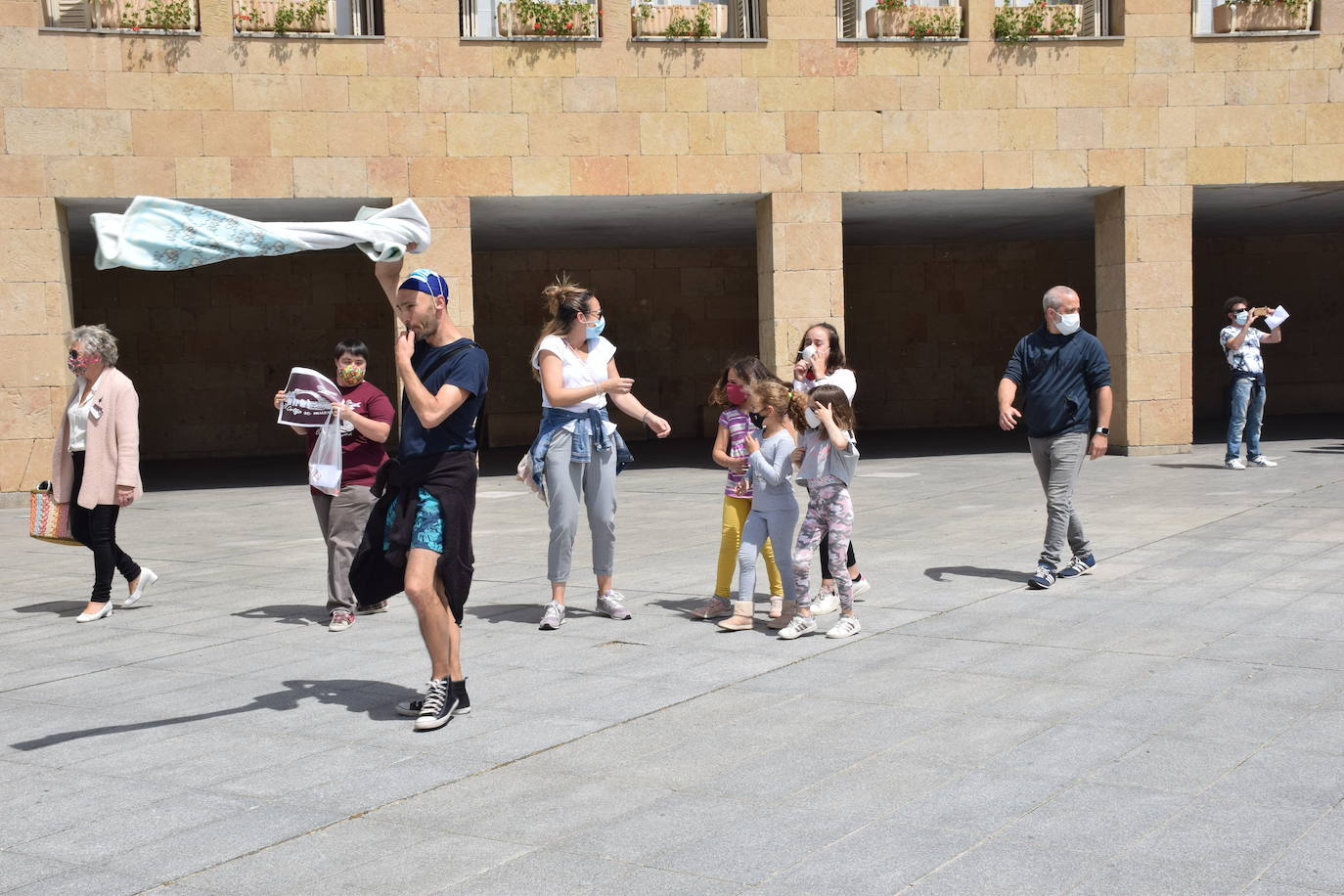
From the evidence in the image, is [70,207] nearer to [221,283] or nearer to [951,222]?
[221,283]

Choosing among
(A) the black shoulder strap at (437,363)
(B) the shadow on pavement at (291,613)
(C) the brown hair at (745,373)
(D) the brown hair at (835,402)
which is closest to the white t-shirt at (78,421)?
(B) the shadow on pavement at (291,613)

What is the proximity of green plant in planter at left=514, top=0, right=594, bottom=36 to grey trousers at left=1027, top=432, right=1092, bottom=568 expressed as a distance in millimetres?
10069

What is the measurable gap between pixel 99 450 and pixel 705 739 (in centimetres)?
486

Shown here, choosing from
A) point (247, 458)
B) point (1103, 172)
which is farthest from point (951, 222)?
point (247, 458)

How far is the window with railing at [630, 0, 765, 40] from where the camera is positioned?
16.7 meters

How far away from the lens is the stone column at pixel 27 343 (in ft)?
50.3

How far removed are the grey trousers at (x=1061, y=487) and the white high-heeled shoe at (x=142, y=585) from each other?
568cm

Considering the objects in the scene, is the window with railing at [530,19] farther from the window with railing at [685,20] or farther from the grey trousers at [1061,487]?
the grey trousers at [1061,487]

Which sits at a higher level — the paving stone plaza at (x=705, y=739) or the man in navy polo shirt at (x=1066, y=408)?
the man in navy polo shirt at (x=1066, y=408)

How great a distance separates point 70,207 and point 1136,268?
13223 millimetres

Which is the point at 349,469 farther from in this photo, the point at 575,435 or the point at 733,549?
the point at 733,549

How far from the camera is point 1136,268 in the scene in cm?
1744

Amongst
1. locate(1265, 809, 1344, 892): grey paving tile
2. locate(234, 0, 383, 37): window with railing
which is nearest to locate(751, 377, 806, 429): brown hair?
locate(1265, 809, 1344, 892): grey paving tile

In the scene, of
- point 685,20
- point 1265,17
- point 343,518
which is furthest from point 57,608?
point 1265,17
